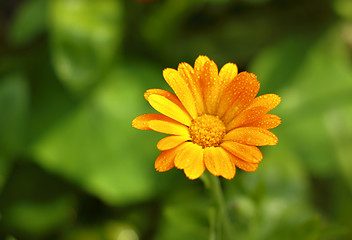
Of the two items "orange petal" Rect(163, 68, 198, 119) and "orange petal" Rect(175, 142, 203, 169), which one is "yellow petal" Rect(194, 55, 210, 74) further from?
"orange petal" Rect(175, 142, 203, 169)

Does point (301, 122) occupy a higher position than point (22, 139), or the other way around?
point (301, 122)

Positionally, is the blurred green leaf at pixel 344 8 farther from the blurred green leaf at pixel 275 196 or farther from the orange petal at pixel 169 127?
the orange petal at pixel 169 127

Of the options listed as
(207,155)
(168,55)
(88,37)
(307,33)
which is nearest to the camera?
(207,155)

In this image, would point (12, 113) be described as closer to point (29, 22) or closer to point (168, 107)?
point (29, 22)

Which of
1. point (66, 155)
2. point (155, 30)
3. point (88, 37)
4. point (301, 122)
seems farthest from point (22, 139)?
point (301, 122)

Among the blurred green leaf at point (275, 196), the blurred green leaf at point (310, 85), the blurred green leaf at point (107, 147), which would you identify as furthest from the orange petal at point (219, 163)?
the blurred green leaf at point (310, 85)

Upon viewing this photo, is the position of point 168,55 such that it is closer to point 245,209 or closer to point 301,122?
point 301,122

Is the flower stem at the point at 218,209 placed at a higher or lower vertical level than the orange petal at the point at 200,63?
lower

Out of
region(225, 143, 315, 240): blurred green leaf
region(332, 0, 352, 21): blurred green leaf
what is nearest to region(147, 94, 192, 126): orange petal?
region(225, 143, 315, 240): blurred green leaf
